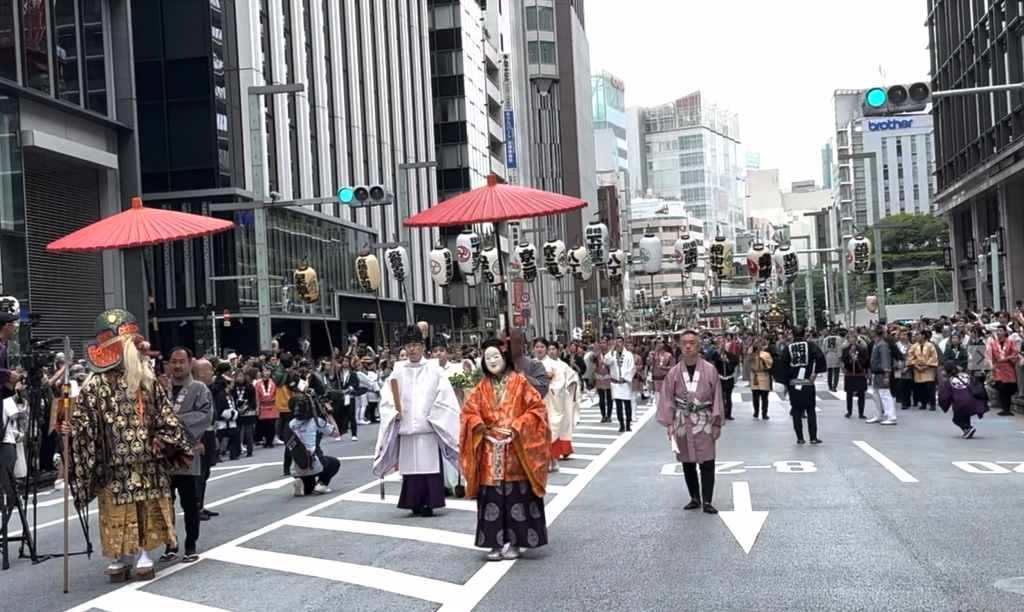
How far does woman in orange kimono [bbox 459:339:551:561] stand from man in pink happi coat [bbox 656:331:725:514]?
98.1 inches

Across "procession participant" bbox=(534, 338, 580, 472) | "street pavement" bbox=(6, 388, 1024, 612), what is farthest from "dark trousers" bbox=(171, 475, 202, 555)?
"procession participant" bbox=(534, 338, 580, 472)

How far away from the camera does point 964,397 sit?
1970cm

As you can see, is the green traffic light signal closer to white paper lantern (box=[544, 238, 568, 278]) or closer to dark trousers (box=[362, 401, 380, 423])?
dark trousers (box=[362, 401, 380, 423])

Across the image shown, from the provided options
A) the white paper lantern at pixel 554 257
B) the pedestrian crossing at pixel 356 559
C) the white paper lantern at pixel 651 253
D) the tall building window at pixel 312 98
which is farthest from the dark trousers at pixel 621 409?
the tall building window at pixel 312 98

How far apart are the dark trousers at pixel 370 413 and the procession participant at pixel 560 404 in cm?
1419

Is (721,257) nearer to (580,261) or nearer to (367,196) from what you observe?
(580,261)

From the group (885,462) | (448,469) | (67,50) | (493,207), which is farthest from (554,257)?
(493,207)

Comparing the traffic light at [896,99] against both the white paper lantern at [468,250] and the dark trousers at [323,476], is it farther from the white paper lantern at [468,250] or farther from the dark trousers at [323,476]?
the white paper lantern at [468,250]

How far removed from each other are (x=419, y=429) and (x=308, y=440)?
109 inches

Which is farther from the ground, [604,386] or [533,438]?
[533,438]

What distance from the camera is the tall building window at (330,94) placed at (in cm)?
5091

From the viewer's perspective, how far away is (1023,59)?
132ft

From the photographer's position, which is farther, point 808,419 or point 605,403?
point 605,403

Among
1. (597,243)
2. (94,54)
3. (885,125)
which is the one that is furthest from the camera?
(885,125)
